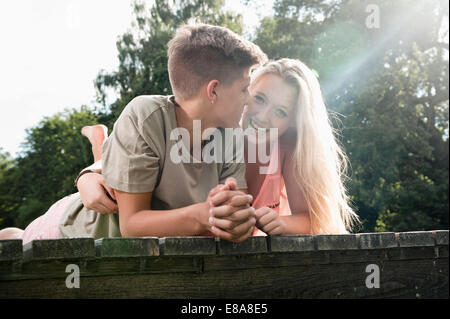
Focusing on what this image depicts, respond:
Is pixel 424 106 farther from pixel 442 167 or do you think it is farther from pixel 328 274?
pixel 328 274

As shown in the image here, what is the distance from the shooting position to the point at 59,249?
1833 millimetres

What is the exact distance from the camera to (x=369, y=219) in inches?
738

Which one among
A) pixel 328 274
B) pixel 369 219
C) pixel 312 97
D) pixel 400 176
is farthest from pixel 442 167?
pixel 328 274

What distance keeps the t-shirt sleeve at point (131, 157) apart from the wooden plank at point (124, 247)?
622mm

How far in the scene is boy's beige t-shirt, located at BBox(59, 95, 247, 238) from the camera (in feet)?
8.52

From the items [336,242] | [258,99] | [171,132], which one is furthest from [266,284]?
[258,99]

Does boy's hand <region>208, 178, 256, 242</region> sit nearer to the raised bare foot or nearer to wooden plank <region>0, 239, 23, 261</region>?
wooden plank <region>0, 239, 23, 261</region>

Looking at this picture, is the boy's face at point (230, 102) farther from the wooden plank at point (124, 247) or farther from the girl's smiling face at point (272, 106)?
the wooden plank at point (124, 247)

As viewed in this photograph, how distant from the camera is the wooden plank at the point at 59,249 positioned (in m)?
1.79

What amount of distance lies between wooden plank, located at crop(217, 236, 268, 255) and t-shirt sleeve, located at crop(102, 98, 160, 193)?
62cm

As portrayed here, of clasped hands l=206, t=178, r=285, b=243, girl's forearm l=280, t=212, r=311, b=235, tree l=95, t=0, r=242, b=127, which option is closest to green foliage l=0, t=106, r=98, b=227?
tree l=95, t=0, r=242, b=127

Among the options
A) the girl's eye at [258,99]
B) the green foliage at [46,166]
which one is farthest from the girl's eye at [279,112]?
the green foliage at [46,166]

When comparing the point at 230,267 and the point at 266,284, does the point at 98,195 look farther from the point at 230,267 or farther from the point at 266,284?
the point at 266,284
